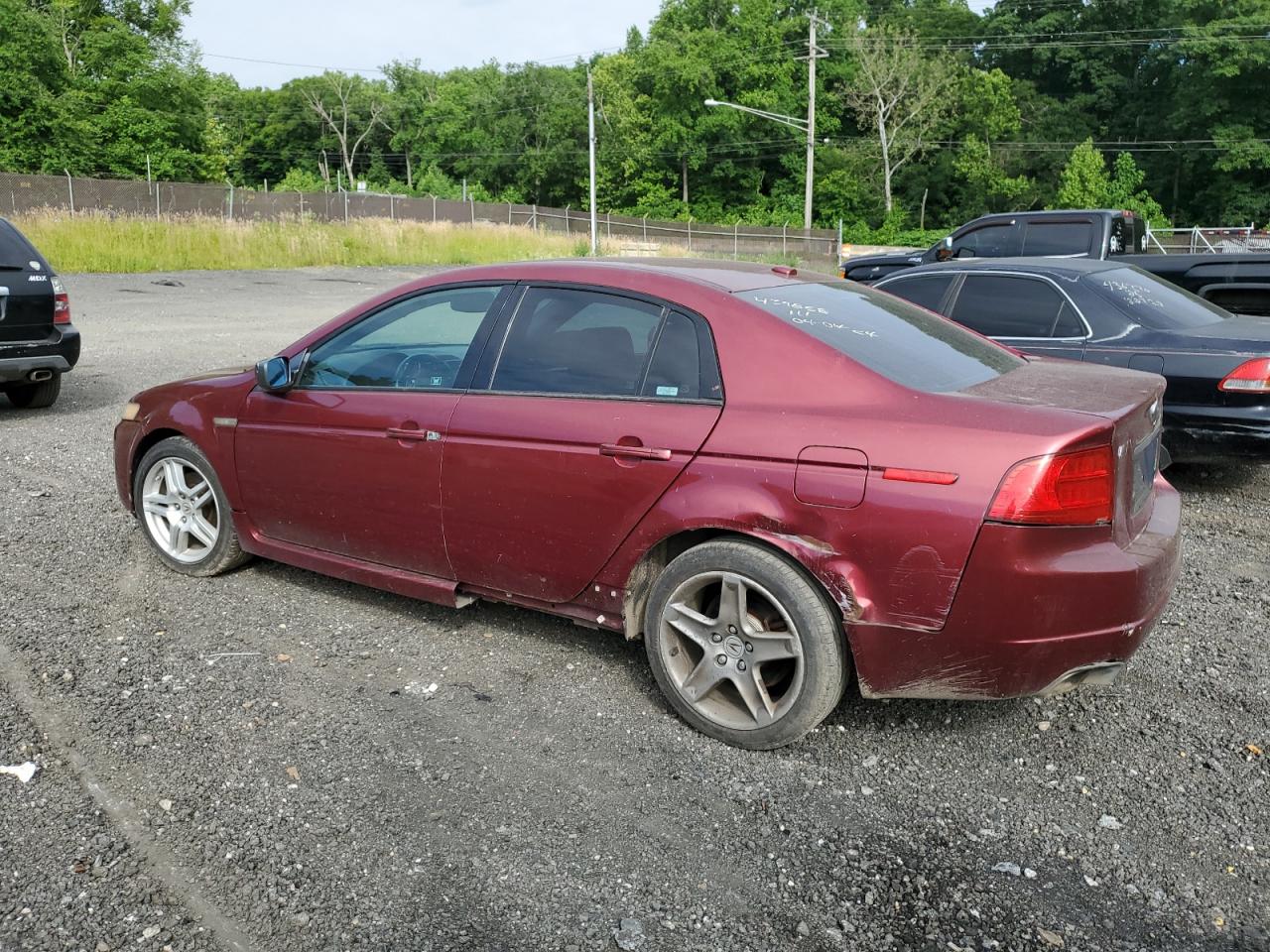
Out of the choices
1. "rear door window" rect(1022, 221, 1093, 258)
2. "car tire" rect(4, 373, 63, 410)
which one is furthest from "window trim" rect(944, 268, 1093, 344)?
"car tire" rect(4, 373, 63, 410)

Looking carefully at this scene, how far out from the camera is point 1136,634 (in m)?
3.39

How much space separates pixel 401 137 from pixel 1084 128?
6304 centimetres

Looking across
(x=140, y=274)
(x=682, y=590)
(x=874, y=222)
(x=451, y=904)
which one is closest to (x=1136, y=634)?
(x=682, y=590)

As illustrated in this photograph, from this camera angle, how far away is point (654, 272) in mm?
4078

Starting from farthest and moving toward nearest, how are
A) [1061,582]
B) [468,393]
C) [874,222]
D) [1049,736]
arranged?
[874,222], [468,393], [1049,736], [1061,582]

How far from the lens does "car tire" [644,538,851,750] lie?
3453mm

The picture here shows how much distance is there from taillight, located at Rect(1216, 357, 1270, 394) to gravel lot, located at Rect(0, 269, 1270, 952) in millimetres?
1668

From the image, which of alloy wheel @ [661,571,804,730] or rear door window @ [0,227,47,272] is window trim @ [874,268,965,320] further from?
rear door window @ [0,227,47,272]

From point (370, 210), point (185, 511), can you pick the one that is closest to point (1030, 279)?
point (185, 511)

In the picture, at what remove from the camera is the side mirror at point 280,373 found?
4.74m

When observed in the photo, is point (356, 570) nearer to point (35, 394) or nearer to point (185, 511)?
point (185, 511)

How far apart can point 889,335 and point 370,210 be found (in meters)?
49.4

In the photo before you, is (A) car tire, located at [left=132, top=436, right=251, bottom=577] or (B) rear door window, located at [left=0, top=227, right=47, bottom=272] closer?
(A) car tire, located at [left=132, top=436, right=251, bottom=577]

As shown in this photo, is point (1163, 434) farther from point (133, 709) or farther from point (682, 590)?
point (133, 709)
